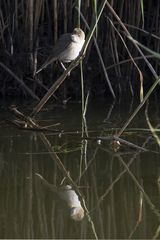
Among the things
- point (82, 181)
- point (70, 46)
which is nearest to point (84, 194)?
point (82, 181)

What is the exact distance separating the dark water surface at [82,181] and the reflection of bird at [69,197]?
0.09 ft

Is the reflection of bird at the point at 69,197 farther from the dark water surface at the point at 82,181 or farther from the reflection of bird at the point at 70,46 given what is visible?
the reflection of bird at the point at 70,46

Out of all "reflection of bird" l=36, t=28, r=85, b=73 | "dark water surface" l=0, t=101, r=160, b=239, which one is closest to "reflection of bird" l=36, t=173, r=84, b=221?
"dark water surface" l=0, t=101, r=160, b=239

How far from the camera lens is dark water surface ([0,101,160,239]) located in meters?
3.35

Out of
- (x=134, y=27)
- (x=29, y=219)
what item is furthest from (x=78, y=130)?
(x=29, y=219)

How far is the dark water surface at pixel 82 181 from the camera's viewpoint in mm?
3352

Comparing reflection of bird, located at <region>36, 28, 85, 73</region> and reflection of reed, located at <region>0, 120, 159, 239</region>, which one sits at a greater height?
reflection of bird, located at <region>36, 28, 85, 73</region>

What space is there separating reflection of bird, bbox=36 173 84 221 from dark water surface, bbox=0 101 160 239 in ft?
0.09

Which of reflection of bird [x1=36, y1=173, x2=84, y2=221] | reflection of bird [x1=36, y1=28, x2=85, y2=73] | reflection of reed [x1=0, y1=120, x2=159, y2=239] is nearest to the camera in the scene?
Result: reflection of reed [x1=0, y1=120, x2=159, y2=239]

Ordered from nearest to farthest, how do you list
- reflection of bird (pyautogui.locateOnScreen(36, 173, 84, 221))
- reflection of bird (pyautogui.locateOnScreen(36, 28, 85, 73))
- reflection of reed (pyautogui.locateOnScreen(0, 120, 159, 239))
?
reflection of reed (pyautogui.locateOnScreen(0, 120, 159, 239)) < reflection of bird (pyautogui.locateOnScreen(36, 173, 84, 221)) < reflection of bird (pyautogui.locateOnScreen(36, 28, 85, 73))

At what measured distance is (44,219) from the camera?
3.48 metres

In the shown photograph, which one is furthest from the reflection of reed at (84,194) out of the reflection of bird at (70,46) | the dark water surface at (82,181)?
the reflection of bird at (70,46)

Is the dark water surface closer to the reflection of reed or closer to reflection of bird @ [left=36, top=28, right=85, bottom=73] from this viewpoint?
the reflection of reed

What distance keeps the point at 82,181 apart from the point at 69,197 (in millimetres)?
269
